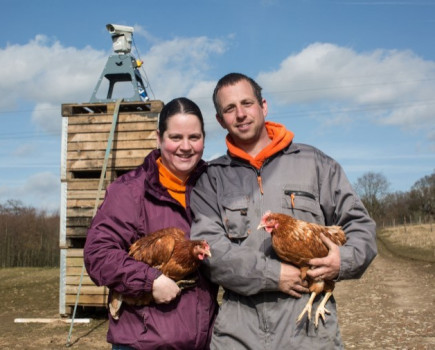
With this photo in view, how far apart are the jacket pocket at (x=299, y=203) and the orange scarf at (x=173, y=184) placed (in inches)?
25.7

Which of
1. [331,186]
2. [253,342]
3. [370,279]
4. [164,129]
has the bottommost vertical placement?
[370,279]

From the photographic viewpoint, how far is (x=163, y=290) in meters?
2.47

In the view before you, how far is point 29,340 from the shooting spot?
285 inches

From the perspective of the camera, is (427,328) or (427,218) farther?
(427,218)

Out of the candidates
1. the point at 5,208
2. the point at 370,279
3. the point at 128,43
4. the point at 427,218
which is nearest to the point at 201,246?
the point at 128,43

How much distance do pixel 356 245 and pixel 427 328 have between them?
6.61 meters

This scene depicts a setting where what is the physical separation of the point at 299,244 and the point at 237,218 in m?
0.39

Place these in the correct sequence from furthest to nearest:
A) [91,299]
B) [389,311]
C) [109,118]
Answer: [389,311] < [109,118] < [91,299]

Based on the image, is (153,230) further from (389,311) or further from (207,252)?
(389,311)

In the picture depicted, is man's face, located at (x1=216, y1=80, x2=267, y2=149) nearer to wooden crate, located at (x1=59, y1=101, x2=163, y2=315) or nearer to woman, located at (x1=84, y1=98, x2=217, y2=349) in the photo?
woman, located at (x1=84, y1=98, x2=217, y2=349)

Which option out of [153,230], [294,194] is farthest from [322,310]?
[153,230]

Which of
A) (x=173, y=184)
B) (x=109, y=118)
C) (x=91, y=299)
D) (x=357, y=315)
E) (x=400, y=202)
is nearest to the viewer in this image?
(x=173, y=184)

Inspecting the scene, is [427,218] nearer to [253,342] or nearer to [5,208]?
[5,208]

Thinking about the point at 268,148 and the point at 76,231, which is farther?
the point at 76,231
